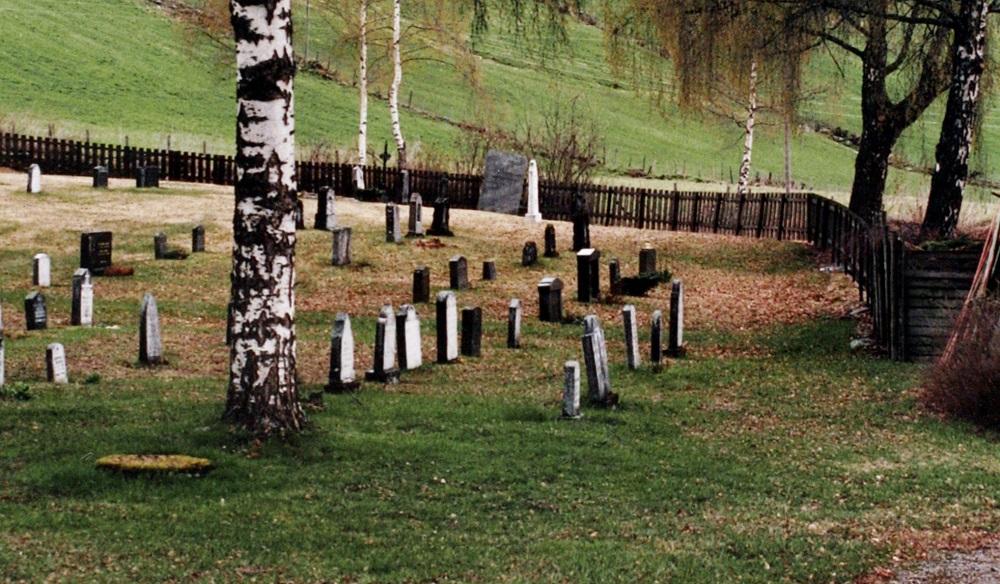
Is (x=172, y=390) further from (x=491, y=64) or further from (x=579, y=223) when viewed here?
(x=491, y=64)

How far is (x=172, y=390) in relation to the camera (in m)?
15.3

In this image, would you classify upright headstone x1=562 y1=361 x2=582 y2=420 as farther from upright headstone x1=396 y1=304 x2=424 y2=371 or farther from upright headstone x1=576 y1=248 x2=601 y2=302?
upright headstone x1=576 y1=248 x2=601 y2=302

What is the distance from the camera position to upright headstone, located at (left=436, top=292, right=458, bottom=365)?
17.8 m

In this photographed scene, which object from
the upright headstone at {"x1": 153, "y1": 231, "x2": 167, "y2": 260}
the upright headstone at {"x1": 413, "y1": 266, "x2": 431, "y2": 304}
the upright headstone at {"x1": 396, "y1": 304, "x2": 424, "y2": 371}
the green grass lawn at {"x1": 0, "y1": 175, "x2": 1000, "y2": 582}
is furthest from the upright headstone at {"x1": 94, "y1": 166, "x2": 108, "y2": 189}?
the upright headstone at {"x1": 396, "y1": 304, "x2": 424, "y2": 371}

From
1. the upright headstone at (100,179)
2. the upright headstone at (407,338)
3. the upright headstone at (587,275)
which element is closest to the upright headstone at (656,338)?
the upright headstone at (407,338)

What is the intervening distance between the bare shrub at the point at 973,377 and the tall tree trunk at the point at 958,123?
28.4 feet

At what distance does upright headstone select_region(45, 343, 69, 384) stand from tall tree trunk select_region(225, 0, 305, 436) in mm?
4077

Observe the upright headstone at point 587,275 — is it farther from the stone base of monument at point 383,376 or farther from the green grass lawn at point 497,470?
the stone base of monument at point 383,376

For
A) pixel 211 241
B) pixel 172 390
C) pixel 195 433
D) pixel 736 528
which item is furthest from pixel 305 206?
pixel 736 528

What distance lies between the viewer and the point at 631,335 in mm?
17625

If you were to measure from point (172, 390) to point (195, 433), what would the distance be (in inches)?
126

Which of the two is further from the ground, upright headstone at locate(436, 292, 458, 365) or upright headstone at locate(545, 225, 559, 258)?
upright headstone at locate(545, 225, 559, 258)

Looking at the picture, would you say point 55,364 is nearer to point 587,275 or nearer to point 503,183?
point 587,275

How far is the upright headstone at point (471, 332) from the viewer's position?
733 inches
